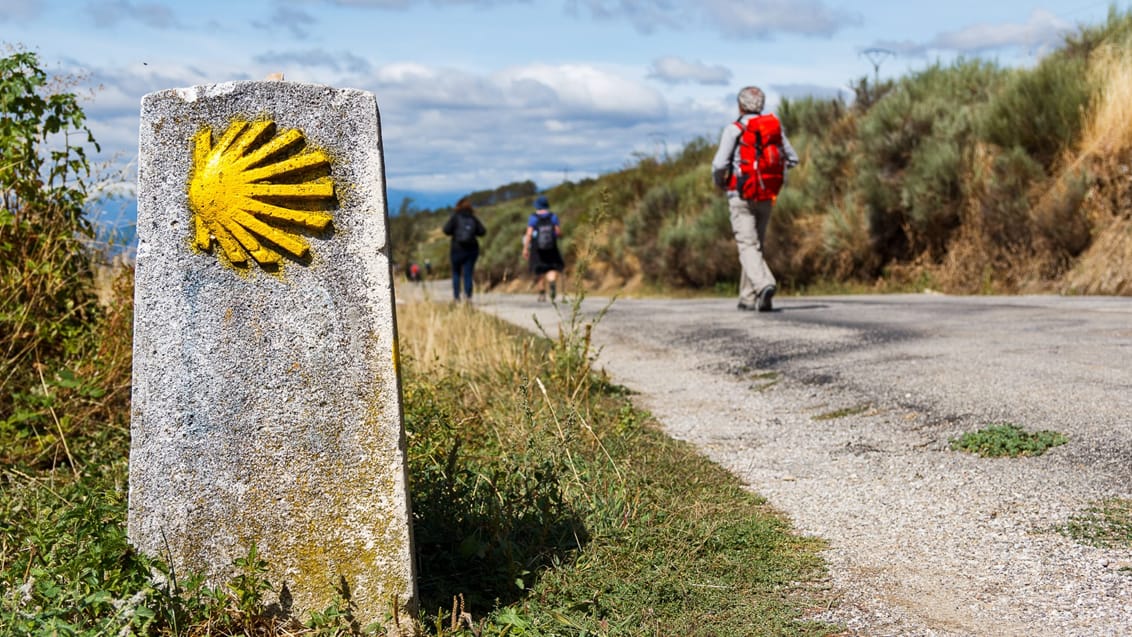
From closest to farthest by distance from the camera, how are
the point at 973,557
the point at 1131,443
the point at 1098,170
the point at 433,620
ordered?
1. the point at 433,620
2. the point at 973,557
3. the point at 1131,443
4. the point at 1098,170

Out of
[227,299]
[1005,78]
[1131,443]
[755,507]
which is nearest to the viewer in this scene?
[227,299]

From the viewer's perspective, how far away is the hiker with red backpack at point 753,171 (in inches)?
415

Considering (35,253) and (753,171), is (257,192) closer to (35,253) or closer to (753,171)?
(35,253)

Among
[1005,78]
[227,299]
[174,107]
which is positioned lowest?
[227,299]

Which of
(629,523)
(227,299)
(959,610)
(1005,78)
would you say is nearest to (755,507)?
(629,523)

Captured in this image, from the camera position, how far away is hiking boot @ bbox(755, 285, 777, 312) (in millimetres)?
10914

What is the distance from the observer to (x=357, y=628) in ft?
9.76

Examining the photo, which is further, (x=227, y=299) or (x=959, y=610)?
(x=959, y=610)

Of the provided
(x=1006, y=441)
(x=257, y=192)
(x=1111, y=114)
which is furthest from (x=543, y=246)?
(x=257, y=192)

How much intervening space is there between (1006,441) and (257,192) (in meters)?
3.61

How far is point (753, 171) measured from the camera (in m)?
10.6

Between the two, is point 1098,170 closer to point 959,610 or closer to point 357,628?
point 959,610

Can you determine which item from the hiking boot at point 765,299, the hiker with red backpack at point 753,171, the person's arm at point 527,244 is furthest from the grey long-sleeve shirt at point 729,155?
the person's arm at point 527,244

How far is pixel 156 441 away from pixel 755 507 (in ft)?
7.92
